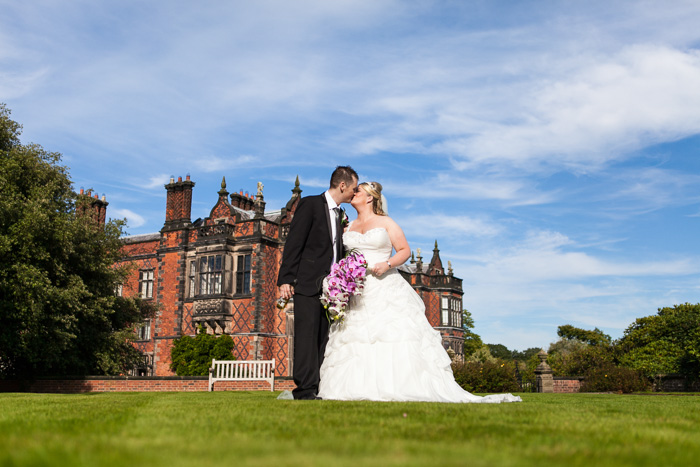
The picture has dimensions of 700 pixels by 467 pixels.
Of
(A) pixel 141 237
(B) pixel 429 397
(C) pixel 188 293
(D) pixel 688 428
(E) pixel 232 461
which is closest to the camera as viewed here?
(E) pixel 232 461

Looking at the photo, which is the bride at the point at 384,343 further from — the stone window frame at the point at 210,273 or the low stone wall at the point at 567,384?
the stone window frame at the point at 210,273

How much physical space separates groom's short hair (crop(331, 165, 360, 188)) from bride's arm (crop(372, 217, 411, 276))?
78 cm

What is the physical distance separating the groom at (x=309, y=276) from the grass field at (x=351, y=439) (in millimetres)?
2474

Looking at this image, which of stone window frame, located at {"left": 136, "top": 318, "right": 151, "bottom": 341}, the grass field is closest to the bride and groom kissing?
the grass field

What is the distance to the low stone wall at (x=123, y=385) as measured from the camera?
19.2 metres

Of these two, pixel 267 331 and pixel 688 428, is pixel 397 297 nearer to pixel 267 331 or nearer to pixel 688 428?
pixel 688 428

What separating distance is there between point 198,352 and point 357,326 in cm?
2369

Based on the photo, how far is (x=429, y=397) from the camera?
6.58 meters

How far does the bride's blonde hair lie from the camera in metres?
8.11

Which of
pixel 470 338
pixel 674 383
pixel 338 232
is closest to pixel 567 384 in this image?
pixel 674 383

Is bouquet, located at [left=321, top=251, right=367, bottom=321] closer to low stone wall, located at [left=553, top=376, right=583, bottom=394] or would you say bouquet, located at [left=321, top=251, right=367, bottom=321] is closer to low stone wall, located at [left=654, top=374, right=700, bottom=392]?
low stone wall, located at [left=553, top=376, right=583, bottom=394]

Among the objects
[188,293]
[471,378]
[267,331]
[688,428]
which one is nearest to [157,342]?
[188,293]

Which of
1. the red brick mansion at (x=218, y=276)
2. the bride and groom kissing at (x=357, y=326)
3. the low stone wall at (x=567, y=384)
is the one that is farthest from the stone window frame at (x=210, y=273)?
the bride and groom kissing at (x=357, y=326)

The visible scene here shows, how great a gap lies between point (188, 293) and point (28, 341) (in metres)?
14.7
